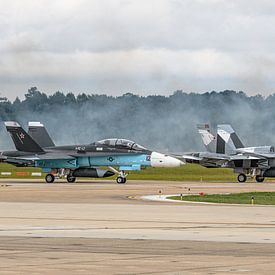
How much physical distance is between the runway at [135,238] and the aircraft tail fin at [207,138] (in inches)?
2177

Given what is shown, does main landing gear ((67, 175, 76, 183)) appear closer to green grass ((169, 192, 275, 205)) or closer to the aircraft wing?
the aircraft wing

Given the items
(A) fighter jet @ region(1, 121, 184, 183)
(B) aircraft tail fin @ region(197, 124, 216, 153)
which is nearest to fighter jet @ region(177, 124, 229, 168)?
(B) aircraft tail fin @ region(197, 124, 216, 153)

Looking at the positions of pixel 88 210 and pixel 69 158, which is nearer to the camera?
pixel 88 210

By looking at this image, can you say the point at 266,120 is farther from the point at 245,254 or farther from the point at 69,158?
the point at 245,254

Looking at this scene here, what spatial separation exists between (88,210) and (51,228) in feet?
31.8

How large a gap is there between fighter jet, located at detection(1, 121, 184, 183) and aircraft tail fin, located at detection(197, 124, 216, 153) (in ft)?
65.4

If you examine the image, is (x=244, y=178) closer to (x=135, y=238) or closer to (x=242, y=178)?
(x=242, y=178)

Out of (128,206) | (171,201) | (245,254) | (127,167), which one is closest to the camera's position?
(245,254)

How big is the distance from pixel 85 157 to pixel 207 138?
2389 centimetres

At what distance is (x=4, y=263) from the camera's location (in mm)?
19516

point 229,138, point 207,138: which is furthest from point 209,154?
point 207,138

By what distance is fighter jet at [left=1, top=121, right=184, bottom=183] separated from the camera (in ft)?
253

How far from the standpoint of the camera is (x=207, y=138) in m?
99.3

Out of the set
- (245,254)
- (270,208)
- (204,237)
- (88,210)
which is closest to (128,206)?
(88,210)
